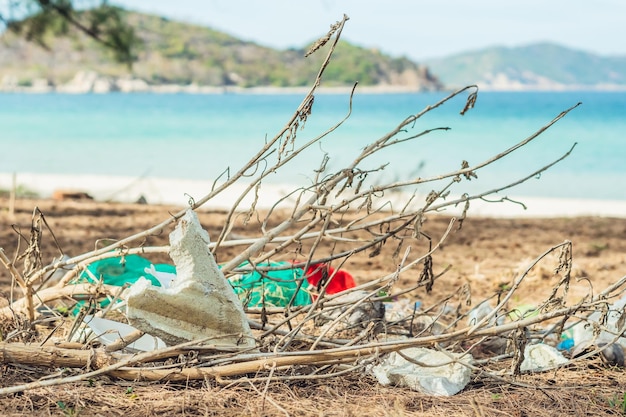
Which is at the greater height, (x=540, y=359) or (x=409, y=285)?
(x=540, y=359)

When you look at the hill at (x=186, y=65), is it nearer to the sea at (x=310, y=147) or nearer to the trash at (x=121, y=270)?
the sea at (x=310, y=147)

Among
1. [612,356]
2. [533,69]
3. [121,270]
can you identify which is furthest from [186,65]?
[533,69]

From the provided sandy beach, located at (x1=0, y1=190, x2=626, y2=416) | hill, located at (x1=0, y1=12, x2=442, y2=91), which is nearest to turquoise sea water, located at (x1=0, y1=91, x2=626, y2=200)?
sandy beach, located at (x1=0, y1=190, x2=626, y2=416)

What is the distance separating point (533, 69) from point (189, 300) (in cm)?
18541

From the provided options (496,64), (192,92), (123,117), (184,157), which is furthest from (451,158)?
(496,64)

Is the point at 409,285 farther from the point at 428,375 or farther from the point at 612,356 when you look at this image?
the point at 428,375

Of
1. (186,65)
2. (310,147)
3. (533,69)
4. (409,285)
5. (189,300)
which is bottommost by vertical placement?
(310,147)

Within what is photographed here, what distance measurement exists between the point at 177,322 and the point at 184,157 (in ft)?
84.4

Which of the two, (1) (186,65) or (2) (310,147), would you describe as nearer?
(2) (310,147)

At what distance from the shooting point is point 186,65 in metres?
103

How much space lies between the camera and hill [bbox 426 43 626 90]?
566 ft

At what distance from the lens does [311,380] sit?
10.1 ft

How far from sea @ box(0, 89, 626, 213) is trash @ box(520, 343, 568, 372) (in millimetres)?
3144

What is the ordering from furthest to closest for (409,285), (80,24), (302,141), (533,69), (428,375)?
(533,69) < (302,141) < (80,24) < (409,285) < (428,375)
